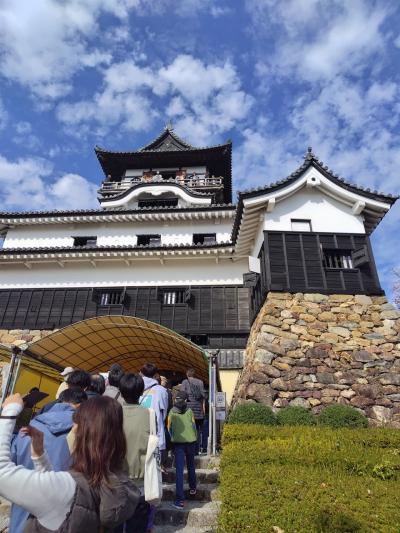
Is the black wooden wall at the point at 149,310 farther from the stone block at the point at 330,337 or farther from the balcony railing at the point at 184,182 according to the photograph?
the balcony railing at the point at 184,182

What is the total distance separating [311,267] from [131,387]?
9.34 meters

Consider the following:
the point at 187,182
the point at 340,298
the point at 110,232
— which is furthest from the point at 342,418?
the point at 187,182

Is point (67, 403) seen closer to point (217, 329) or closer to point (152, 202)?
point (217, 329)

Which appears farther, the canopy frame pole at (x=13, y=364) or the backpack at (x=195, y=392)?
the canopy frame pole at (x=13, y=364)

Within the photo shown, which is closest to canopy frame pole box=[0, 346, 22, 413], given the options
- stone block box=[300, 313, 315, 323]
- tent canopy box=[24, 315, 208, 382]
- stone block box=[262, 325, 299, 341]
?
tent canopy box=[24, 315, 208, 382]

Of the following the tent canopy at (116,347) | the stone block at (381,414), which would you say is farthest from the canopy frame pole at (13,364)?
the stone block at (381,414)

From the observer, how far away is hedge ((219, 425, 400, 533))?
141 inches

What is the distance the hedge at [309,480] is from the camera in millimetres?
3586

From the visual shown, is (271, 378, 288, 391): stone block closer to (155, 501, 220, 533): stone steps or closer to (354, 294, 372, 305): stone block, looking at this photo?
(354, 294, 372, 305): stone block

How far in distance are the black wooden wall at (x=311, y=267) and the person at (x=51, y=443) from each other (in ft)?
29.3

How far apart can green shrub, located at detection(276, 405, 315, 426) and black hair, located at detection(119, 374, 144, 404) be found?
18.5ft

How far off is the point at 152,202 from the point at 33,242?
699cm

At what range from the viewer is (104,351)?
12.8 meters

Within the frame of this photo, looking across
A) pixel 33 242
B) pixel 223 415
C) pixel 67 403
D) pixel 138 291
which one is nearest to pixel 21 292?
pixel 33 242
